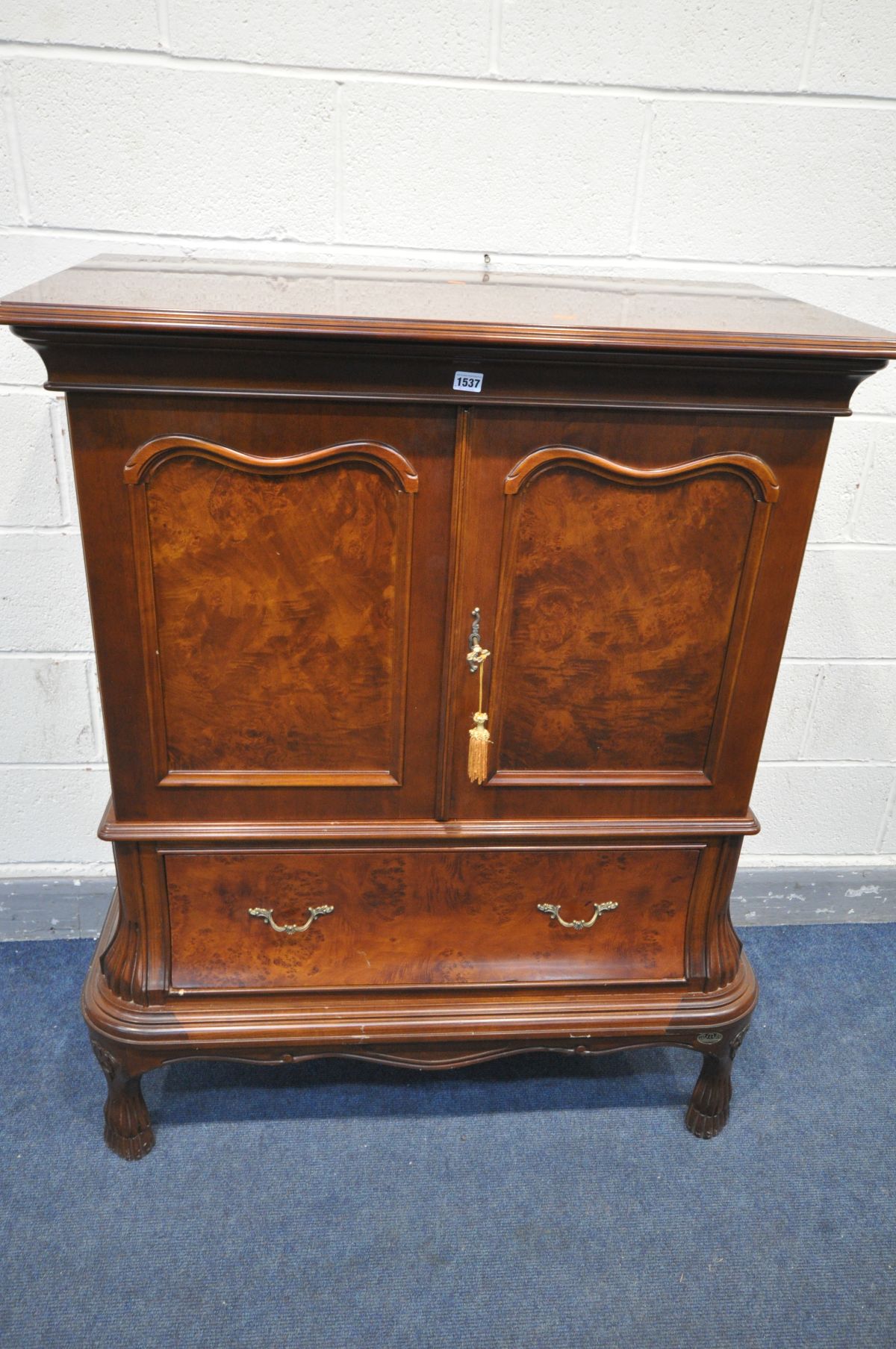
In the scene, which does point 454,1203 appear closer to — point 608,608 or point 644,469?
point 608,608

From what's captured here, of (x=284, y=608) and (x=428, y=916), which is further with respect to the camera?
(x=428, y=916)

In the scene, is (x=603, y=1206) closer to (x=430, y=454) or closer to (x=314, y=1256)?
(x=314, y=1256)

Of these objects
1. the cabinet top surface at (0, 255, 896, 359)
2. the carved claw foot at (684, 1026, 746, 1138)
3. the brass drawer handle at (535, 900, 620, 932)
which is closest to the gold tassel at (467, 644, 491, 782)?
the brass drawer handle at (535, 900, 620, 932)

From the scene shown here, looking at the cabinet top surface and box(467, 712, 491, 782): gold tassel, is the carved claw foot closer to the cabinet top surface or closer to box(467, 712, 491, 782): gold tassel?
box(467, 712, 491, 782): gold tassel

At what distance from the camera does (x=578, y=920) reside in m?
1.47

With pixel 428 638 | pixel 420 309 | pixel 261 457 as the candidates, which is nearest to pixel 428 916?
pixel 428 638

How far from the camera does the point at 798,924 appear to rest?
216cm

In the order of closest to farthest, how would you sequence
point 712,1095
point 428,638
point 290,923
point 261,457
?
point 261,457 → point 428,638 → point 290,923 → point 712,1095

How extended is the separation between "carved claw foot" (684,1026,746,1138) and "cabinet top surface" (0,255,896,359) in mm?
1064

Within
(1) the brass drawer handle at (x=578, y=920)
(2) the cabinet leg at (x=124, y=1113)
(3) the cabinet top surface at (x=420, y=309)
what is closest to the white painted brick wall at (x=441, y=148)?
(3) the cabinet top surface at (x=420, y=309)

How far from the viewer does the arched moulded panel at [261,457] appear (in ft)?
3.69

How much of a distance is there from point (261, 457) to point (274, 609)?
192 mm

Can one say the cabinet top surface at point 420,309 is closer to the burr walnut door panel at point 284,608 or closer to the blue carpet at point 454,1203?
the burr walnut door panel at point 284,608

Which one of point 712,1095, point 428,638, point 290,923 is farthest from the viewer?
point 712,1095
